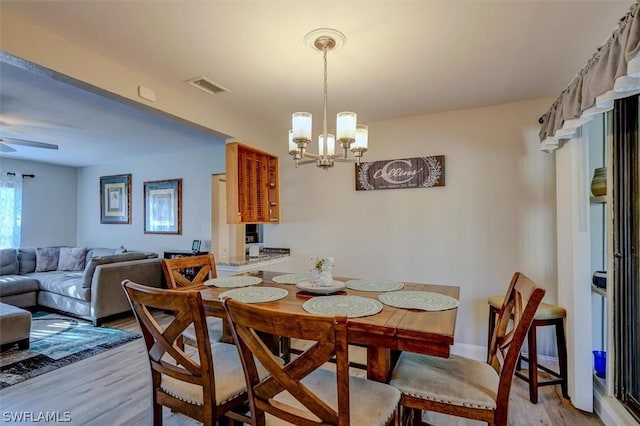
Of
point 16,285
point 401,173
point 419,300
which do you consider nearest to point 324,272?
point 419,300

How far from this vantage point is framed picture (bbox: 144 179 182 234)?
16.8 ft

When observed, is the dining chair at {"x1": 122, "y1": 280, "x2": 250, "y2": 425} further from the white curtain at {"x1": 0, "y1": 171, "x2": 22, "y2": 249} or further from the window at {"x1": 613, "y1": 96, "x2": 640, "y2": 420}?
the white curtain at {"x1": 0, "y1": 171, "x2": 22, "y2": 249}

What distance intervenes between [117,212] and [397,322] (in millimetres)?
6006

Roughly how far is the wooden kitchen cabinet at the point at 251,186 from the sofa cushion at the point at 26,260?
13.7 ft

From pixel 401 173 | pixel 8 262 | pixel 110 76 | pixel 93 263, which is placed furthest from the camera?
pixel 8 262

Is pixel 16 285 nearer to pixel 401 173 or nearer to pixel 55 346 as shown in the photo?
pixel 55 346

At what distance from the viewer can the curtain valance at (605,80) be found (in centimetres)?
124

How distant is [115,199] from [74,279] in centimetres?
201

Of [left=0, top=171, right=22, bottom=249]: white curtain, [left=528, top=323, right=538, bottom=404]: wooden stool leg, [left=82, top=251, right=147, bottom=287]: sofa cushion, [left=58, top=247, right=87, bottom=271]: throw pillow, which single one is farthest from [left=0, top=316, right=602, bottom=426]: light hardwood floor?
[left=0, top=171, right=22, bottom=249]: white curtain

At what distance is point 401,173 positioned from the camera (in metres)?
3.26

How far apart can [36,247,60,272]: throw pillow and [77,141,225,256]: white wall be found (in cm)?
81

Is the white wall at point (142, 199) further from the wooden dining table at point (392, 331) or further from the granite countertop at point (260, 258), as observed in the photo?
the wooden dining table at point (392, 331)

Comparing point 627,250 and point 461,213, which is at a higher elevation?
point 461,213

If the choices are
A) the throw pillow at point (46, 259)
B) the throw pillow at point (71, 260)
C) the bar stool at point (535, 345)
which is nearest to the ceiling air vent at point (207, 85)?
the bar stool at point (535, 345)
